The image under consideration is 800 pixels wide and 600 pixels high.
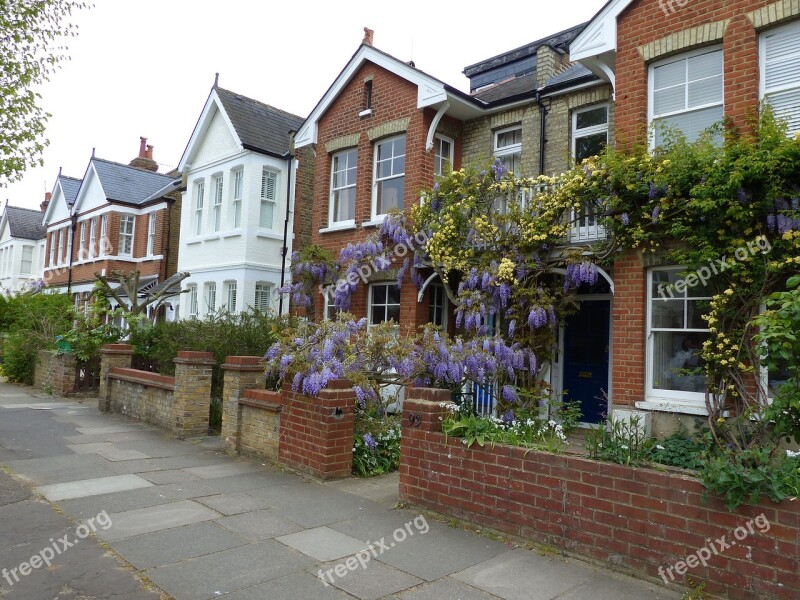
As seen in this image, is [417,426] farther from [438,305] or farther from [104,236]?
[104,236]

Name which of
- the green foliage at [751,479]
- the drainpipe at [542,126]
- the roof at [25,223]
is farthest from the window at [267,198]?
the roof at [25,223]

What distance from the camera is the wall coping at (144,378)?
10.1m

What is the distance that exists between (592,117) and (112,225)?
20.5 metres

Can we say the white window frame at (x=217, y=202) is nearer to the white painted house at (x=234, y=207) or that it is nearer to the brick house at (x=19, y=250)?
the white painted house at (x=234, y=207)

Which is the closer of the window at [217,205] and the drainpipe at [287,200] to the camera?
the drainpipe at [287,200]

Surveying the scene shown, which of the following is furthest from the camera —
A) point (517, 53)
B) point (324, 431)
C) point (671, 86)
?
point (517, 53)

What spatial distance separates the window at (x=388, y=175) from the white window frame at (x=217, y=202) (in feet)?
21.6

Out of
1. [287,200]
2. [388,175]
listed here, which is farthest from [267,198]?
[388,175]

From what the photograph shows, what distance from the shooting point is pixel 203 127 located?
61.0 feet

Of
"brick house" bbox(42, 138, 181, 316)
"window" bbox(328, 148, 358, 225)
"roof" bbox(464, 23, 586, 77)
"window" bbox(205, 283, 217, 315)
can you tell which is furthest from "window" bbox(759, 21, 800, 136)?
"brick house" bbox(42, 138, 181, 316)

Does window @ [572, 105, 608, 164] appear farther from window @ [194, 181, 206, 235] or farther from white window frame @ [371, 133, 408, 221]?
window @ [194, 181, 206, 235]

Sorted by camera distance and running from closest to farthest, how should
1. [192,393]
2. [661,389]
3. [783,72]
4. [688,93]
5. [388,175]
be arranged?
1. [783,72]
2. [661,389]
3. [688,93]
4. [192,393]
5. [388,175]

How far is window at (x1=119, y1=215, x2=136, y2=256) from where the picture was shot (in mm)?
24734

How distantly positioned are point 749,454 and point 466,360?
4.74 m
